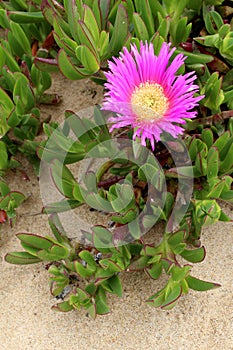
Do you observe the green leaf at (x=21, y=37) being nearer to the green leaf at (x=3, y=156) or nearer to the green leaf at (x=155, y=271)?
the green leaf at (x=3, y=156)

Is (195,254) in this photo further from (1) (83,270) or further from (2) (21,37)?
(2) (21,37)

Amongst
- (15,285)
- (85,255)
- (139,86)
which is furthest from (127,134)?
(15,285)

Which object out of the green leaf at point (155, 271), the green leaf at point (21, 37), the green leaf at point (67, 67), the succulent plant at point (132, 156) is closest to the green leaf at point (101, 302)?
the succulent plant at point (132, 156)

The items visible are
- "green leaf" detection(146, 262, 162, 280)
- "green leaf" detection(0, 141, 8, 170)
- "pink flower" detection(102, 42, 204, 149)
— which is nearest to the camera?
"pink flower" detection(102, 42, 204, 149)

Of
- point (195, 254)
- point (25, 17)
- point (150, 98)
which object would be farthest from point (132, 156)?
point (25, 17)

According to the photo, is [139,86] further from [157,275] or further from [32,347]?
[32,347]

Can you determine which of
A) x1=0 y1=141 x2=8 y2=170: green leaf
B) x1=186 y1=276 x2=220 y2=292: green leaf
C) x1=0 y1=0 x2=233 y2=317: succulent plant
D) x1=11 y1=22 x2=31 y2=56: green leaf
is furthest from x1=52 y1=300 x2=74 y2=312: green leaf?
x1=11 y1=22 x2=31 y2=56: green leaf

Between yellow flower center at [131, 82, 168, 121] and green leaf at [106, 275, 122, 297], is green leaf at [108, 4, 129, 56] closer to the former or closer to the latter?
yellow flower center at [131, 82, 168, 121]
